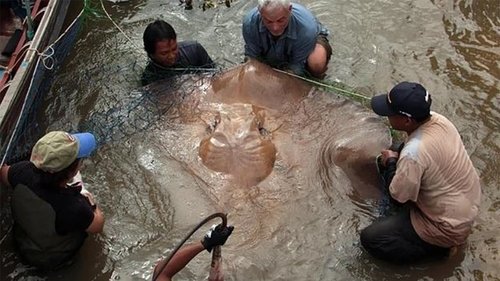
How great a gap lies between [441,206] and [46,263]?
3.09m

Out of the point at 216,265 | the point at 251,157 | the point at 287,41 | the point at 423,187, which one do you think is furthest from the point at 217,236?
the point at 287,41

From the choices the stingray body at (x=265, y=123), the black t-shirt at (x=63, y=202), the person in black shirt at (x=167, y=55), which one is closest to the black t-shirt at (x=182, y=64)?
the person in black shirt at (x=167, y=55)

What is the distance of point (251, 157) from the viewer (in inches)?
201

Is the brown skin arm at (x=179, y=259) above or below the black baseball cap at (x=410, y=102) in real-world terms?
below

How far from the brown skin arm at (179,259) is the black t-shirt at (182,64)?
100.0 inches

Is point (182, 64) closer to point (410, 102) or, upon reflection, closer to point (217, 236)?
point (410, 102)

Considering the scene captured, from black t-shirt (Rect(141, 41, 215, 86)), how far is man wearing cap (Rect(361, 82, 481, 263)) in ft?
7.66

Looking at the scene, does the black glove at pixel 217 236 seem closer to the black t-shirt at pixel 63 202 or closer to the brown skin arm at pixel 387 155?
the black t-shirt at pixel 63 202

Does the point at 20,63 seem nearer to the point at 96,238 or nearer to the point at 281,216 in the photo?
the point at 96,238

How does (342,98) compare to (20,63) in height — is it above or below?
below

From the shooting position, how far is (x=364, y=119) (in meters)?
5.58

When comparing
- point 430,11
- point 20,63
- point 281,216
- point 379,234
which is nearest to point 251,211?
point 281,216

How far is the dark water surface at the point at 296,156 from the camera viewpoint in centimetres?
472

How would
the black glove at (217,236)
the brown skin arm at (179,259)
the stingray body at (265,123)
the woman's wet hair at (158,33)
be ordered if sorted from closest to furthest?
1. the black glove at (217,236)
2. the brown skin arm at (179,259)
3. the stingray body at (265,123)
4. the woman's wet hair at (158,33)
